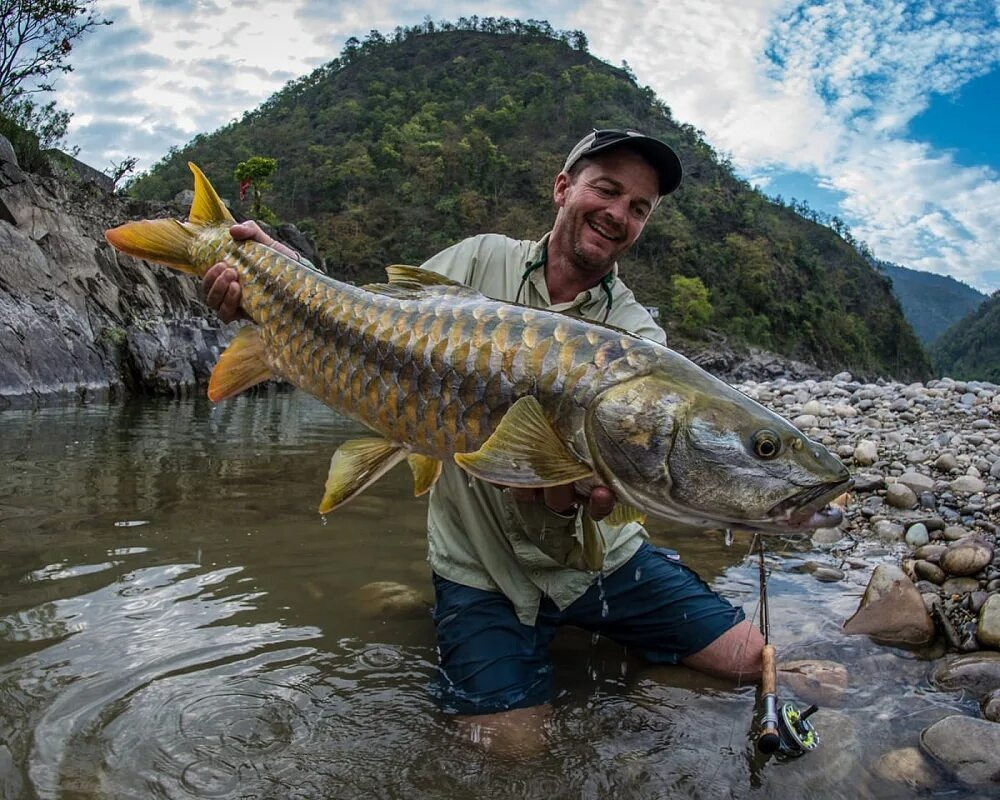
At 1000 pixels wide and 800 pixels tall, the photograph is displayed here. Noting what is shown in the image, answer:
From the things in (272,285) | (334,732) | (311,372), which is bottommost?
(334,732)

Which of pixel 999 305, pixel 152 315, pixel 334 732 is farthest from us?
pixel 999 305

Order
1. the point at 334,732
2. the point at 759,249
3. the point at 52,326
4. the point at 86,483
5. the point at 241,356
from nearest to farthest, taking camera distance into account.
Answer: the point at 334,732 < the point at 241,356 < the point at 86,483 < the point at 52,326 < the point at 759,249

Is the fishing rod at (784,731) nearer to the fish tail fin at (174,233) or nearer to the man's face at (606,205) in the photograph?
the man's face at (606,205)

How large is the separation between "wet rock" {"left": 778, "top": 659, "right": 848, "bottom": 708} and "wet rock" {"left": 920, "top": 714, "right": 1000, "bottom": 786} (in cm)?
49

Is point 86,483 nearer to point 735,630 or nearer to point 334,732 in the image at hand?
point 334,732

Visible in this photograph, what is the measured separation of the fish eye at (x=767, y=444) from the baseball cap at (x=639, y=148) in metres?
1.56

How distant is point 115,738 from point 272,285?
6.07 ft

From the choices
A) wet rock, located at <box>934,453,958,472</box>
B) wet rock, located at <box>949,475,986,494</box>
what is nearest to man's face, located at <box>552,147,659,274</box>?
wet rock, located at <box>949,475,986,494</box>

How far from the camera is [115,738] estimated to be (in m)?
2.54

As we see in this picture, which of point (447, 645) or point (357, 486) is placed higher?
point (357, 486)

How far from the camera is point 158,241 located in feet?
11.2

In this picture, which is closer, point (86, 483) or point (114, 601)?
point (114, 601)

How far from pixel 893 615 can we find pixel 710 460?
242cm

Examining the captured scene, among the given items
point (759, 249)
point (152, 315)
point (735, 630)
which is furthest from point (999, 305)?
point (735, 630)
